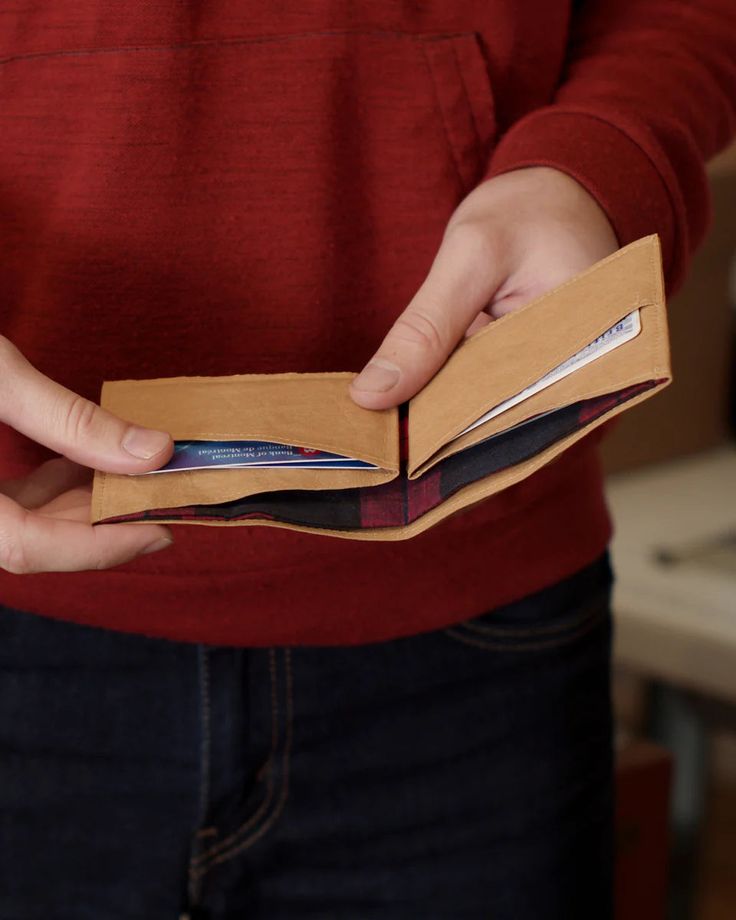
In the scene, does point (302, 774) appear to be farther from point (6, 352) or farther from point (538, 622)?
point (6, 352)

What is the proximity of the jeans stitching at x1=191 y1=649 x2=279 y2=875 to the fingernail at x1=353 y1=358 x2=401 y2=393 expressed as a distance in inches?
8.7

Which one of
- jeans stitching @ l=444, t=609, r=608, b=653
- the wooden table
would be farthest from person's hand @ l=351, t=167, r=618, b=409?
the wooden table

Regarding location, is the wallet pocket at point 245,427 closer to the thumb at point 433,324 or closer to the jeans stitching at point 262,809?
the thumb at point 433,324

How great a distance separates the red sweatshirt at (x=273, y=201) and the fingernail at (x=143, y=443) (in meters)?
0.11

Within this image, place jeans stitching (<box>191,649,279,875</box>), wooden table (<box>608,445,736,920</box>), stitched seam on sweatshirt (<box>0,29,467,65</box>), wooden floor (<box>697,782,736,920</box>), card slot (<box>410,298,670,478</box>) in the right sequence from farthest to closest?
1. wooden floor (<box>697,782,736,920</box>)
2. wooden table (<box>608,445,736,920</box>)
3. jeans stitching (<box>191,649,279,875</box>)
4. stitched seam on sweatshirt (<box>0,29,467,65</box>)
5. card slot (<box>410,298,670,478</box>)

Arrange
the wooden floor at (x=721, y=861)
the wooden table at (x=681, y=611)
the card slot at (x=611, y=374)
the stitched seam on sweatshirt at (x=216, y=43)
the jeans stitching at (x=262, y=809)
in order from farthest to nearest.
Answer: the wooden floor at (x=721, y=861)
the wooden table at (x=681, y=611)
the jeans stitching at (x=262, y=809)
the stitched seam on sweatshirt at (x=216, y=43)
the card slot at (x=611, y=374)

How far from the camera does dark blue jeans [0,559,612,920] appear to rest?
0.71 meters

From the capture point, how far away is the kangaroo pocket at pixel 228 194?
2.01ft

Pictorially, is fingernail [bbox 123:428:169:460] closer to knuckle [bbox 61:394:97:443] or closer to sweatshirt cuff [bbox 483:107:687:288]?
knuckle [bbox 61:394:97:443]

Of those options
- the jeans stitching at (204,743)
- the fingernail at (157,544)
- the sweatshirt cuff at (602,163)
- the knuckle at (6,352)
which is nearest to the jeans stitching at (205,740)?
the jeans stitching at (204,743)

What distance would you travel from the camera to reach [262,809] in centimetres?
71

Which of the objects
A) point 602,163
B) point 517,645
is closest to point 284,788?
point 517,645

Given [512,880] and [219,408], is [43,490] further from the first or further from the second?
[512,880]

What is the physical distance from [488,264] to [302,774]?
14.2 inches
